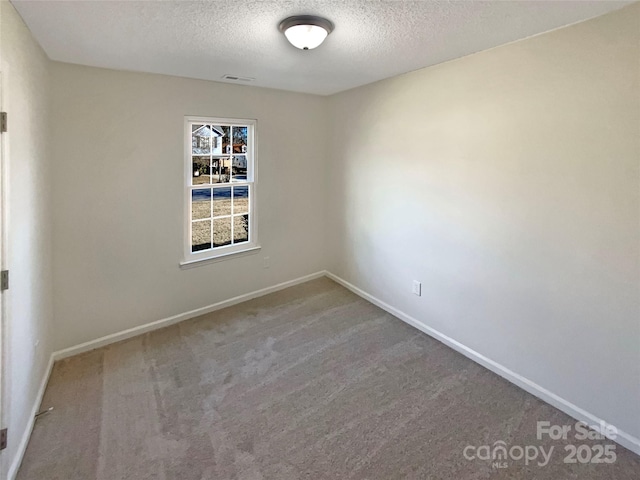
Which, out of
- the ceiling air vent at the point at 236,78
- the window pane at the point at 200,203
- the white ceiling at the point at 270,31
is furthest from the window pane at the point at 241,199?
the white ceiling at the point at 270,31

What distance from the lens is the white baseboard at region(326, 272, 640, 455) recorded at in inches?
83.9

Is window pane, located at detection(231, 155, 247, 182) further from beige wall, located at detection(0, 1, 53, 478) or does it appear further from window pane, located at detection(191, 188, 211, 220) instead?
beige wall, located at detection(0, 1, 53, 478)

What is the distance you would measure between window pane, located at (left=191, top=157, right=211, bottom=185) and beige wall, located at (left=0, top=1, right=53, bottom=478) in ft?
4.15

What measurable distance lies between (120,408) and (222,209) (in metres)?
2.17

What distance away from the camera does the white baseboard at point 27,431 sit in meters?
1.86

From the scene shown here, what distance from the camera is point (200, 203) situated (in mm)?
3797

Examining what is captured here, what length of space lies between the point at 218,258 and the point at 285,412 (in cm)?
198

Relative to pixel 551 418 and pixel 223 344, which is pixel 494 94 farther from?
A: pixel 223 344

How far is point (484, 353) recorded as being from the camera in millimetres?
2926

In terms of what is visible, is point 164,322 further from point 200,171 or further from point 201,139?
point 201,139

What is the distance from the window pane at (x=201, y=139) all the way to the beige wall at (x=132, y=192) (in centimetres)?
19

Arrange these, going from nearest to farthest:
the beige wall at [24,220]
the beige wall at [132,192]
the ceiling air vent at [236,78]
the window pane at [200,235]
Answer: the beige wall at [24,220] → the beige wall at [132,192] → the ceiling air vent at [236,78] → the window pane at [200,235]

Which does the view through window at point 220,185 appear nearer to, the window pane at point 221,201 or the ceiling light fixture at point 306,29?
the window pane at point 221,201

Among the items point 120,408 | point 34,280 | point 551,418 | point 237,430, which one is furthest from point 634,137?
point 34,280
